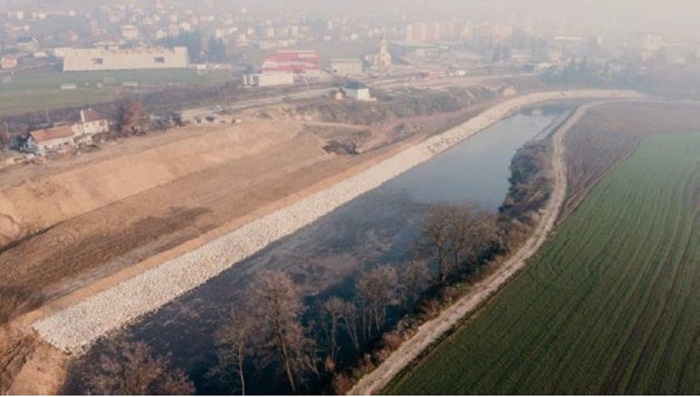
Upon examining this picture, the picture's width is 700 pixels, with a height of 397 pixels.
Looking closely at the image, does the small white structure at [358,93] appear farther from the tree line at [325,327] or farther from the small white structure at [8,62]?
the small white structure at [8,62]

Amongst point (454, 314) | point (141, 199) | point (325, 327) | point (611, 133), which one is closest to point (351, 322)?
point (325, 327)

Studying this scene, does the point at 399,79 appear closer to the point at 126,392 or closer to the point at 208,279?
the point at 208,279

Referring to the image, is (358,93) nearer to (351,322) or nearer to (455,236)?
(455,236)

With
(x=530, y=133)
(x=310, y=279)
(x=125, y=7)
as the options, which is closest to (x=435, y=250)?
(x=310, y=279)

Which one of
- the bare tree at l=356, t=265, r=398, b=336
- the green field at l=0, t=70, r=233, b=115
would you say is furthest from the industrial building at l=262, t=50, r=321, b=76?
the bare tree at l=356, t=265, r=398, b=336

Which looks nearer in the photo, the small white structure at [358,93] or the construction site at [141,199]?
the construction site at [141,199]

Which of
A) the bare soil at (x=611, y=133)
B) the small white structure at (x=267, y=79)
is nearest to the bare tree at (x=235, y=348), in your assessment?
the bare soil at (x=611, y=133)
